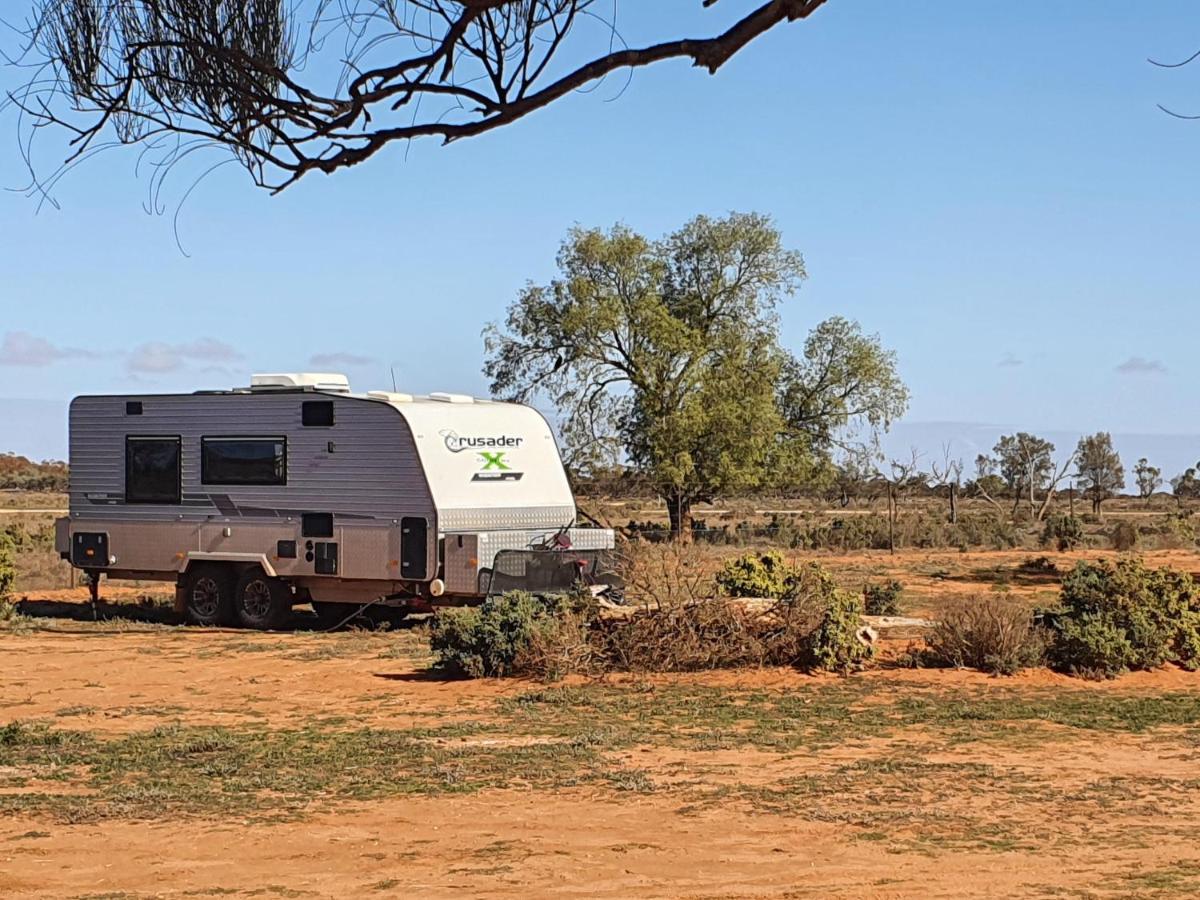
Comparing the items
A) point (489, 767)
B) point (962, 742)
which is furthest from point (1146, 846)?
point (489, 767)

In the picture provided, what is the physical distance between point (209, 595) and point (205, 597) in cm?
7

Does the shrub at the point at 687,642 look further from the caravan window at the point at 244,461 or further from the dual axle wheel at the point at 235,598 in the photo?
the dual axle wheel at the point at 235,598

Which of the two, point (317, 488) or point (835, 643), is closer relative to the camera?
point (835, 643)

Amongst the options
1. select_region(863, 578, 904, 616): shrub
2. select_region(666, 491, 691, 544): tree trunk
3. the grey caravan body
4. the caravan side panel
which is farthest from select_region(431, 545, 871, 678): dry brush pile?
select_region(666, 491, 691, 544): tree trunk

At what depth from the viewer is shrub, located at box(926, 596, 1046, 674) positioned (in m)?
14.7

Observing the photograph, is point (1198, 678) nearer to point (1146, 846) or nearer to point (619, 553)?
point (619, 553)

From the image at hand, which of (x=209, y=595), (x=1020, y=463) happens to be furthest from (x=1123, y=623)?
(x=1020, y=463)

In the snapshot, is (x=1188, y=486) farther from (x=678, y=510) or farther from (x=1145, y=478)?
(x=678, y=510)

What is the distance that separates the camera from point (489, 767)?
410 inches

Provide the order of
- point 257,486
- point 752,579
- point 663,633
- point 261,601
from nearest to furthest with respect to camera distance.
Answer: point 663,633 → point 752,579 → point 257,486 → point 261,601

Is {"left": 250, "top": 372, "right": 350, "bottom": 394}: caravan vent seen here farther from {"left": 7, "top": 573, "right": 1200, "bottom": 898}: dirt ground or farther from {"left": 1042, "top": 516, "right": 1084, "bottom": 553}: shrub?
{"left": 1042, "top": 516, "right": 1084, "bottom": 553}: shrub

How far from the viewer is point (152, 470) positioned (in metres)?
20.6

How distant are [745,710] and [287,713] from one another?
12.7 feet

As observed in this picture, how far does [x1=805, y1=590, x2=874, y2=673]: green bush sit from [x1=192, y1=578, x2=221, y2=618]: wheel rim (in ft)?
29.5
